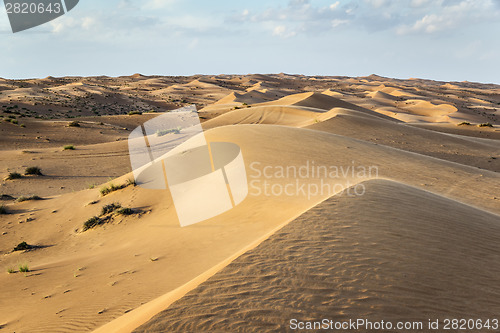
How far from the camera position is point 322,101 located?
39.0 m

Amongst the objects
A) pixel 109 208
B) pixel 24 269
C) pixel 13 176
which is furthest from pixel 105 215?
pixel 13 176

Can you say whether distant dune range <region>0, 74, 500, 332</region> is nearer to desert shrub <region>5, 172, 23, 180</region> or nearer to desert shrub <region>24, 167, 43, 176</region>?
desert shrub <region>5, 172, 23, 180</region>

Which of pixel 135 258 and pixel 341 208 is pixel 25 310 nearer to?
pixel 135 258

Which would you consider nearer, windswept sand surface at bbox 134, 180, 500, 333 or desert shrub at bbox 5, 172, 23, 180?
windswept sand surface at bbox 134, 180, 500, 333

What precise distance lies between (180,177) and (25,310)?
6.71 m

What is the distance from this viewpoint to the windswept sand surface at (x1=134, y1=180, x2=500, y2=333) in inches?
143

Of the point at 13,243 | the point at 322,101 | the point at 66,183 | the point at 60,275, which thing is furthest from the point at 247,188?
the point at 322,101

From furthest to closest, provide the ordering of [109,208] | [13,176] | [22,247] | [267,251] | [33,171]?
[33,171] → [13,176] → [109,208] → [22,247] → [267,251]

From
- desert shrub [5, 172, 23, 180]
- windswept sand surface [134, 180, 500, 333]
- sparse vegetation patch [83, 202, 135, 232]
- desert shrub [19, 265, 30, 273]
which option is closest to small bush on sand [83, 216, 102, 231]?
sparse vegetation patch [83, 202, 135, 232]

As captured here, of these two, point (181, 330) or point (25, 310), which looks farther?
point (25, 310)

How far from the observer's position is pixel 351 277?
4.34 metres

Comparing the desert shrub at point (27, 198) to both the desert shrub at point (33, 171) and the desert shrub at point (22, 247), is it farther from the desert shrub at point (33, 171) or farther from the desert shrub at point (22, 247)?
the desert shrub at point (22, 247)

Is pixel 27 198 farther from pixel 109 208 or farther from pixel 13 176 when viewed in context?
pixel 109 208

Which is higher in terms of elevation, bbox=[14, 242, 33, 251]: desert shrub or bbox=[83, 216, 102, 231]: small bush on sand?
bbox=[83, 216, 102, 231]: small bush on sand
